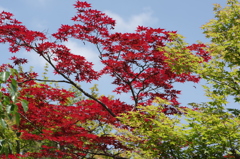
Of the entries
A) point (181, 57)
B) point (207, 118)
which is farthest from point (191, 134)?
point (181, 57)

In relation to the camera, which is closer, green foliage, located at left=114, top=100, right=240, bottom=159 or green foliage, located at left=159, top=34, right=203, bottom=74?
green foliage, located at left=114, top=100, right=240, bottom=159

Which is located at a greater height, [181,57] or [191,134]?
[181,57]

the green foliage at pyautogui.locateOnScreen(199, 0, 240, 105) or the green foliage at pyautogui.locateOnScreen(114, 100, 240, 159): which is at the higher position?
the green foliage at pyautogui.locateOnScreen(199, 0, 240, 105)

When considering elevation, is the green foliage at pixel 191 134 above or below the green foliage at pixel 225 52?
below

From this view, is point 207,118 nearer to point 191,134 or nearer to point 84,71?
point 191,134

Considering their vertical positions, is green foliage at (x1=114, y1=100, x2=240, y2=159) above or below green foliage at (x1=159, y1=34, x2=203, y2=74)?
below

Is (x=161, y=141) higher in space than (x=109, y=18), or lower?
lower

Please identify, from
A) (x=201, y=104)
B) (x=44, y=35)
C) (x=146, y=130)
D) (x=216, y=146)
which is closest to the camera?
(x=216, y=146)

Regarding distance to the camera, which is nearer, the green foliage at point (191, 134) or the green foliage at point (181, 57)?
the green foliage at point (191, 134)

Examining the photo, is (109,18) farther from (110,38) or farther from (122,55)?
(122,55)

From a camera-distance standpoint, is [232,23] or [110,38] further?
[110,38]

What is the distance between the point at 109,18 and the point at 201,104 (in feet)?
15.9

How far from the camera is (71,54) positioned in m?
9.59

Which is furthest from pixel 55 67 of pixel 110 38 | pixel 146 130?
pixel 146 130
